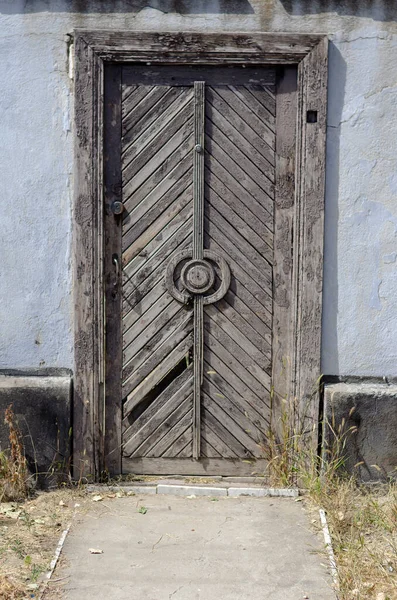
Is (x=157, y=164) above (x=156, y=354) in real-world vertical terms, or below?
above

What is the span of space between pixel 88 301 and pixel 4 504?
1.30 metres

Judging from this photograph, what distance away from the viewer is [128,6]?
4910 mm

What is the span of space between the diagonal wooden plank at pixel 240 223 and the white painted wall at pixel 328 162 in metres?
0.40

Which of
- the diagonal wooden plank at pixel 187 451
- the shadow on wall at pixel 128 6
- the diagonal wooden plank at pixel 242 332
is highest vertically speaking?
the shadow on wall at pixel 128 6

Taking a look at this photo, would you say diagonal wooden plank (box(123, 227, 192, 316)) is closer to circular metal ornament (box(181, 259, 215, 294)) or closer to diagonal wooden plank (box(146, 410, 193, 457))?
circular metal ornament (box(181, 259, 215, 294))

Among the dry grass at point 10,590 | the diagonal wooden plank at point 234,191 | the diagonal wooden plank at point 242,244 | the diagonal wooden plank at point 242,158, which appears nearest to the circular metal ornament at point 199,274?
the diagonal wooden plank at point 242,244

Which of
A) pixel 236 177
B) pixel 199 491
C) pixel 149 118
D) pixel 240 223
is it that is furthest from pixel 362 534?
pixel 149 118

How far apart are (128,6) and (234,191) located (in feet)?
4.17

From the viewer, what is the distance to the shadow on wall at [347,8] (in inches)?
193

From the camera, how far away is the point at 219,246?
203 inches

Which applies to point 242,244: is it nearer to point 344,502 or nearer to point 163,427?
point 163,427

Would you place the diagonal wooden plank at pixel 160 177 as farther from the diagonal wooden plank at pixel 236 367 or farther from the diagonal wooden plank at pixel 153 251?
the diagonal wooden plank at pixel 236 367

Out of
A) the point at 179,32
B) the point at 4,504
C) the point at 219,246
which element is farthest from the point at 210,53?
the point at 4,504

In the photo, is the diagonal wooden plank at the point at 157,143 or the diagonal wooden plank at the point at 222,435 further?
the diagonal wooden plank at the point at 222,435
